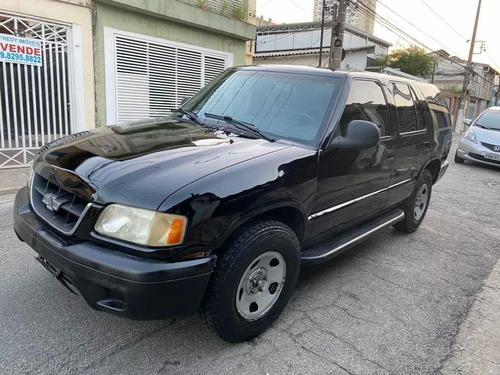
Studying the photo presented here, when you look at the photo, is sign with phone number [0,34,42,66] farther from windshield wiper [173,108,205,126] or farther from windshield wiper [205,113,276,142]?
windshield wiper [205,113,276,142]

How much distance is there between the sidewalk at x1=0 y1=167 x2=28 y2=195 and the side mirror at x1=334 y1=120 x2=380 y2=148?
5.27m

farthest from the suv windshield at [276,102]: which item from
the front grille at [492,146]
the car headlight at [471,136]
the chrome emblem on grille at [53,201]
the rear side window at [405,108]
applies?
the car headlight at [471,136]

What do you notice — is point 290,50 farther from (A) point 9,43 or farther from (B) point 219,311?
(B) point 219,311

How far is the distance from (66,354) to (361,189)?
2580 millimetres

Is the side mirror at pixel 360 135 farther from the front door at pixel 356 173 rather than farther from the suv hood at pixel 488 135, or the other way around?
the suv hood at pixel 488 135

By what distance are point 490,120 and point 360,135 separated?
10548 millimetres

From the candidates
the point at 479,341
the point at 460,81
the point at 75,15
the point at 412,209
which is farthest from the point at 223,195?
the point at 460,81

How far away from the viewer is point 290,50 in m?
29.1

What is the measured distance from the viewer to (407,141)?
424 cm

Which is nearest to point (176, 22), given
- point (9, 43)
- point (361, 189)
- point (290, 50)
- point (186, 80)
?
point (186, 80)

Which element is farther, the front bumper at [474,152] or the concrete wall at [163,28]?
the front bumper at [474,152]

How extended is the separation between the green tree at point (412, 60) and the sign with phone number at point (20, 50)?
27.5 metres

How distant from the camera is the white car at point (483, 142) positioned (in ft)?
35.1

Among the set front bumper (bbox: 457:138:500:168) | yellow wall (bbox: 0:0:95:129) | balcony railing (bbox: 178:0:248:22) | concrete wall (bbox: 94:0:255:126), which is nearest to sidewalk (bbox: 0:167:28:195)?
yellow wall (bbox: 0:0:95:129)
